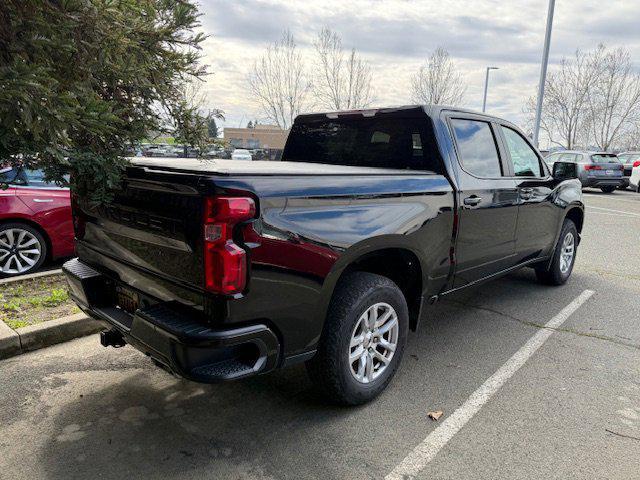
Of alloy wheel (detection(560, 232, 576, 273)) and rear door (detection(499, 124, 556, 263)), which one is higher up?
rear door (detection(499, 124, 556, 263))

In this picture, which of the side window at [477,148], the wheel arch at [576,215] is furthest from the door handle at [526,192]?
the wheel arch at [576,215]

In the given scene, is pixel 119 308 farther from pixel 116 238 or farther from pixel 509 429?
pixel 509 429

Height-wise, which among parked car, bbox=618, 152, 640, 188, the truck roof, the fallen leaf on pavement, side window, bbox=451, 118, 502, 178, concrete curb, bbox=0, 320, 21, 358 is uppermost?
the truck roof

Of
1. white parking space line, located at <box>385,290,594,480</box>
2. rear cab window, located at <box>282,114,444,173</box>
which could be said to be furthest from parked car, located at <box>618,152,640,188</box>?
rear cab window, located at <box>282,114,444,173</box>

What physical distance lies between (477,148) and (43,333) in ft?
12.6

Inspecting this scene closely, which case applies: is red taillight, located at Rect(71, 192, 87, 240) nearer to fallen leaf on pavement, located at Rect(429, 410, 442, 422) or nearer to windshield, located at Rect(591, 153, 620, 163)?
fallen leaf on pavement, located at Rect(429, 410, 442, 422)

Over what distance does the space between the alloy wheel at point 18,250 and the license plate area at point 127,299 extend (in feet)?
11.2

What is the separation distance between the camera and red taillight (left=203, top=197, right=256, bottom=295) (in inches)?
89.8

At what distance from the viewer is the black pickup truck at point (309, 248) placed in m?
2.34

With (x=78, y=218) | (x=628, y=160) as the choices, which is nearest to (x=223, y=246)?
(x=78, y=218)

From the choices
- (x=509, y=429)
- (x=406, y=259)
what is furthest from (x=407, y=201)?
(x=509, y=429)

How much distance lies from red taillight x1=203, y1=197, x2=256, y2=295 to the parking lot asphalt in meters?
1.02

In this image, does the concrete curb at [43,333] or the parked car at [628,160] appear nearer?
the concrete curb at [43,333]

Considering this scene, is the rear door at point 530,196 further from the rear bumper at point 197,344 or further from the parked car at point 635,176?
the parked car at point 635,176
